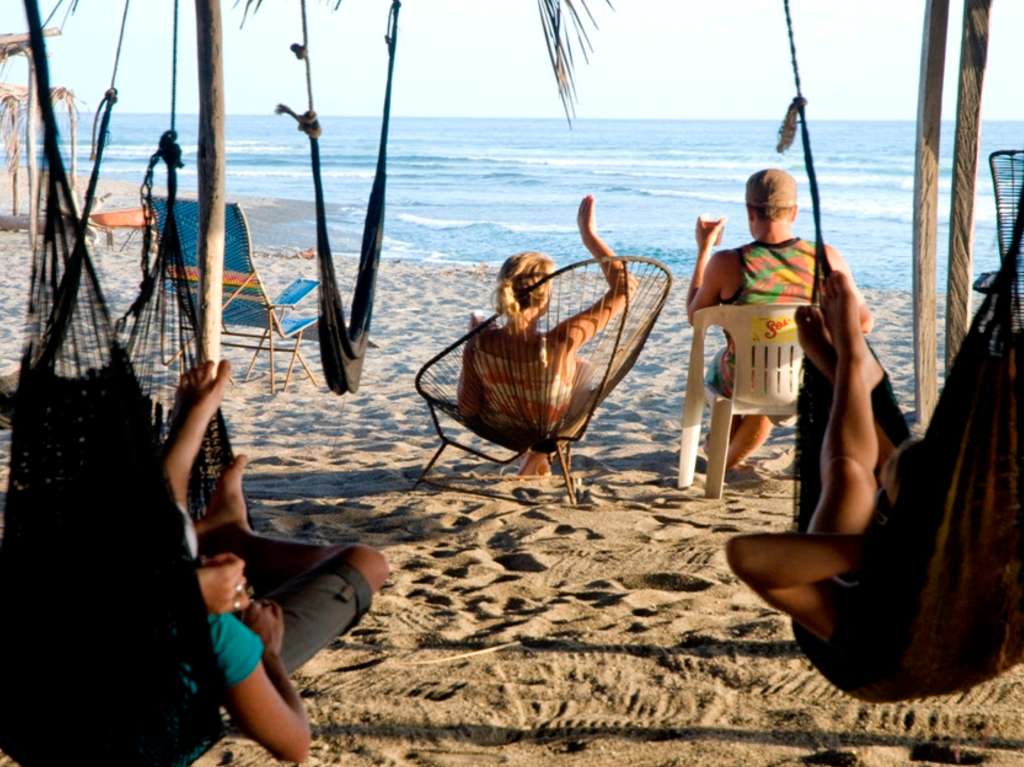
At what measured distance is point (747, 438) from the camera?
3.99 meters

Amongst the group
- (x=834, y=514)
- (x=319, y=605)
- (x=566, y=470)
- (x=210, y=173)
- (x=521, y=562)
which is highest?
(x=210, y=173)

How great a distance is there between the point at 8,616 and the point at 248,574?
426 millimetres

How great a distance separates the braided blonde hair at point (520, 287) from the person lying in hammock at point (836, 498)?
1.38 meters

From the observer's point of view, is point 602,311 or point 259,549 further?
point 602,311

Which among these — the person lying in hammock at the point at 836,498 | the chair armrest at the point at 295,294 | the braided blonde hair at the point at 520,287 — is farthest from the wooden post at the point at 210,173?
the chair armrest at the point at 295,294

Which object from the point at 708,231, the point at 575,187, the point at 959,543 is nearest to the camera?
the point at 959,543

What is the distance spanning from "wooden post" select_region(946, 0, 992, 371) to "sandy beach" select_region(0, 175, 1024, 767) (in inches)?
30.3

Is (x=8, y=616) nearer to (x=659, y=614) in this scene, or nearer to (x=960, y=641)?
(x=960, y=641)

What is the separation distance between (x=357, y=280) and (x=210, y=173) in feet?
1.70

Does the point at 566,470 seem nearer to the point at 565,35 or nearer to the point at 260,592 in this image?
the point at 565,35

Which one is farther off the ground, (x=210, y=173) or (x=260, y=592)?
(x=210, y=173)

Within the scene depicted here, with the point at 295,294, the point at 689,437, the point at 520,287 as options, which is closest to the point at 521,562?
the point at 520,287

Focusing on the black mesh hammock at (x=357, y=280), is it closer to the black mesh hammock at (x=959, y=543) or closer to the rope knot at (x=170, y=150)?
the rope knot at (x=170, y=150)

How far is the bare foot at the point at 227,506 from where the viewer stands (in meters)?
2.02
